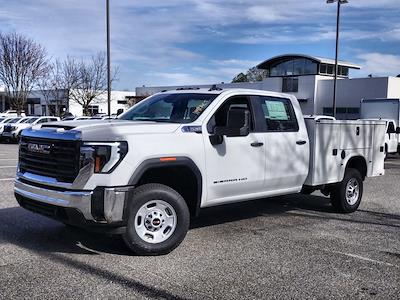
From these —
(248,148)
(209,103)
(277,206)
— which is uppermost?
(209,103)

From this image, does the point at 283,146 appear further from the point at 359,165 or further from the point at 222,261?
the point at 359,165

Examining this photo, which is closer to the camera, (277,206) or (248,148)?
(248,148)

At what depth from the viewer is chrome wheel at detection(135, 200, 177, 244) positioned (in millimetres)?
5504

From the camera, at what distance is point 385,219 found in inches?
312

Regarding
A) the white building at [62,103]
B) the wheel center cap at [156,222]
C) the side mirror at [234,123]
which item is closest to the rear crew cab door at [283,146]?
the side mirror at [234,123]

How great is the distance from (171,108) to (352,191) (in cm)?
378

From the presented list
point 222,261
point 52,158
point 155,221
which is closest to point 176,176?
point 155,221

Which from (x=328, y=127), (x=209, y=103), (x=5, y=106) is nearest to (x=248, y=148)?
(x=209, y=103)

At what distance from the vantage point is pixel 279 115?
7.13 metres

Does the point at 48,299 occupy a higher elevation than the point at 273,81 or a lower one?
lower

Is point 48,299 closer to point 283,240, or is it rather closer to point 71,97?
point 283,240

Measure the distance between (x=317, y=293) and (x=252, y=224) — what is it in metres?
2.82

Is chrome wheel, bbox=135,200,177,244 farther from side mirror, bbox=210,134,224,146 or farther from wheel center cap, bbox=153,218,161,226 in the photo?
side mirror, bbox=210,134,224,146

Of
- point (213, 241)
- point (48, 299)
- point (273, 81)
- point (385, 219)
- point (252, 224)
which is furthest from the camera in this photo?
point (273, 81)
